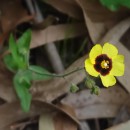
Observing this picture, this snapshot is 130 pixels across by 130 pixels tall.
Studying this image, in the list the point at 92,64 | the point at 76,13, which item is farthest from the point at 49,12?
the point at 92,64

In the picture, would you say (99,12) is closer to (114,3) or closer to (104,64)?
(114,3)

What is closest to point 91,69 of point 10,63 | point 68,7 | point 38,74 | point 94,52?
point 94,52

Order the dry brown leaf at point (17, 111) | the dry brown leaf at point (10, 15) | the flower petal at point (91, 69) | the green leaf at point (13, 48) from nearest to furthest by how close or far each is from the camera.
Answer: the flower petal at point (91, 69) → the green leaf at point (13, 48) → the dry brown leaf at point (17, 111) → the dry brown leaf at point (10, 15)

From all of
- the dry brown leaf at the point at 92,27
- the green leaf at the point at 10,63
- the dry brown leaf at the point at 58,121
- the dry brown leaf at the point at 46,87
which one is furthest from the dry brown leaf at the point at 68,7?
the dry brown leaf at the point at 58,121

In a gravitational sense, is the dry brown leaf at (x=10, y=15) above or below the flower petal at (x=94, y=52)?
below

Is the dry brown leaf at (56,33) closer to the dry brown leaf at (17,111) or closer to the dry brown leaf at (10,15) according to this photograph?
the dry brown leaf at (10,15)

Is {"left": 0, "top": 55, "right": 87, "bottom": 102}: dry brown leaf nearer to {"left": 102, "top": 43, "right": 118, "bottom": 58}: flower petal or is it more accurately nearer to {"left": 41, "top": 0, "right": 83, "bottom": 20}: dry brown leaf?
{"left": 41, "top": 0, "right": 83, "bottom": 20}: dry brown leaf

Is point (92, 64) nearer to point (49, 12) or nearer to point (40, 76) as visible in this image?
point (40, 76)
